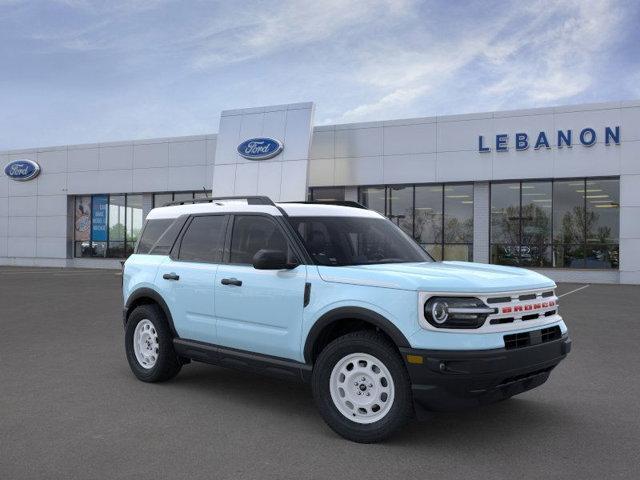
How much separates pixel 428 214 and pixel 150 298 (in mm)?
20522

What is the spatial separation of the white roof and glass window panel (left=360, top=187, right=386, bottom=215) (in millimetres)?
20578

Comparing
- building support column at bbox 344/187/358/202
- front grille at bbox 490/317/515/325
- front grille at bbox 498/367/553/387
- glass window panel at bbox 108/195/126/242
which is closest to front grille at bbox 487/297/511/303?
front grille at bbox 490/317/515/325

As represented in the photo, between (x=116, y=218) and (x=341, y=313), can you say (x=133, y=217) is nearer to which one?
(x=116, y=218)

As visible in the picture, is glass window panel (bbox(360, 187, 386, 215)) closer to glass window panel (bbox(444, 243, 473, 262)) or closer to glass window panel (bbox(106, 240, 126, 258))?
glass window panel (bbox(444, 243, 473, 262))

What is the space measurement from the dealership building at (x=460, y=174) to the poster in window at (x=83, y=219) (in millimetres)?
2871

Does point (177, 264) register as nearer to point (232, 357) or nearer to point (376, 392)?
point (232, 357)

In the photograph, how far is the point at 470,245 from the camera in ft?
83.4

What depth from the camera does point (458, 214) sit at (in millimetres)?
25750

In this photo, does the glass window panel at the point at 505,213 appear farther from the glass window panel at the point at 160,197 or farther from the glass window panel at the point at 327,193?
the glass window panel at the point at 160,197

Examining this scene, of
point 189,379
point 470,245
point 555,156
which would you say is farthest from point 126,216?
point 189,379

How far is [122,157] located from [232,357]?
28.6 meters

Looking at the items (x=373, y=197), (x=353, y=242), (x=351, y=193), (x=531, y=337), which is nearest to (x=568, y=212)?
(x=373, y=197)

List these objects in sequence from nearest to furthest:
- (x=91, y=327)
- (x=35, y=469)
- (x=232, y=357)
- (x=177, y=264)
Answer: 1. (x=35, y=469)
2. (x=232, y=357)
3. (x=177, y=264)
4. (x=91, y=327)

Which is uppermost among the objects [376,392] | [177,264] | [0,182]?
[0,182]
